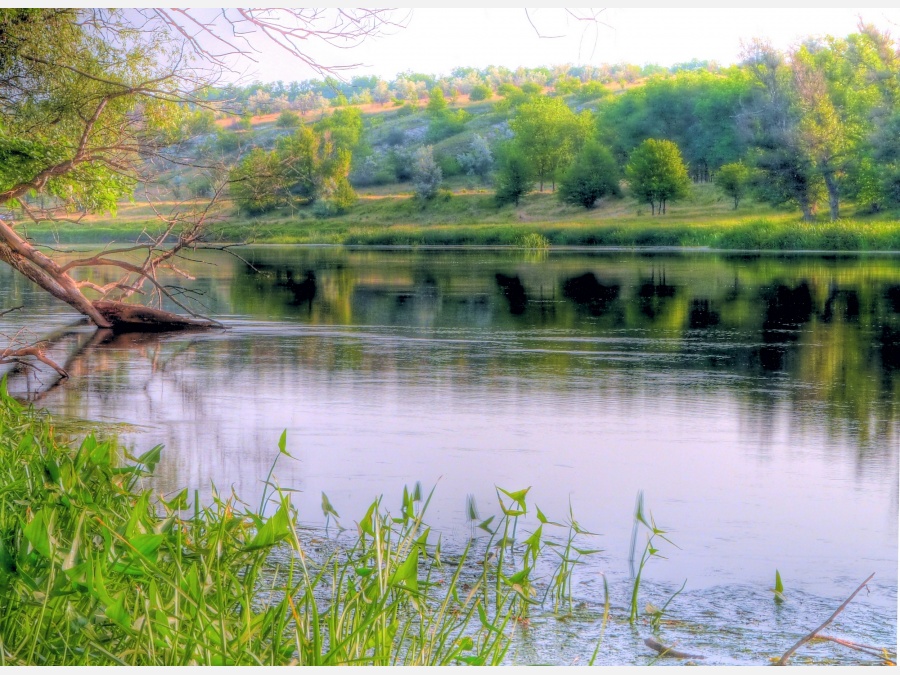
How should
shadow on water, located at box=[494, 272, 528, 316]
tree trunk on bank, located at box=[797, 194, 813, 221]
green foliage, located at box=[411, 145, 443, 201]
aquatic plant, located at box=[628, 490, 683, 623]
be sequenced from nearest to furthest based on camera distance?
1. aquatic plant, located at box=[628, 490, 683, 623]
2. shadow on water, located at box=[494, 272, 528, 316]
3. tree trunk on bank, located at box=[797, 194, 813, 221]
4. green foliage, located at box=[411, 145, 443, 201]

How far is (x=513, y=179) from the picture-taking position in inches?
3425

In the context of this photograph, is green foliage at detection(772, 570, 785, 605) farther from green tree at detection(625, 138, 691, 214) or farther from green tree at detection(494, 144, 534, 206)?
green tree at detection(494, 144, 534, 206)

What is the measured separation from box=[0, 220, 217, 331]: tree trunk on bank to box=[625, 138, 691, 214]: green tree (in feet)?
204

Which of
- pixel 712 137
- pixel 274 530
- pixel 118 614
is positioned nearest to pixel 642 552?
pixel 274 530

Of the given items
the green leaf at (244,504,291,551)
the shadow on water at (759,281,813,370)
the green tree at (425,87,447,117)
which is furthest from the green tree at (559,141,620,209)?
the green leaf at (244,504,291,551)

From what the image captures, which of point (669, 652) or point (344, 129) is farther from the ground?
point (344, 129)

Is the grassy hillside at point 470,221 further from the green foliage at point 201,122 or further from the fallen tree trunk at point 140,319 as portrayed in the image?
the green foliage at point 201,122

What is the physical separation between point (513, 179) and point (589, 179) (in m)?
6.73

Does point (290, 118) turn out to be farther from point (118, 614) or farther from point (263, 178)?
point (118, 614)

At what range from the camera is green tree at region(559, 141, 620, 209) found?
274ft

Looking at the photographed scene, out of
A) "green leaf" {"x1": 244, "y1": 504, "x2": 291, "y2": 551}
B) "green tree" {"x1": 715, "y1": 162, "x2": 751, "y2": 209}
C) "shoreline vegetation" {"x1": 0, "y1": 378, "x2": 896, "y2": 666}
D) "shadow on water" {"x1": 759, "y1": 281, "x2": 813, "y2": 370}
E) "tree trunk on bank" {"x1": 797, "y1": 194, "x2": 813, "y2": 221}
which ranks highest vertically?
"green tree" {"x1": 715, "y1": 162, "x2": 751, "y2": 209}

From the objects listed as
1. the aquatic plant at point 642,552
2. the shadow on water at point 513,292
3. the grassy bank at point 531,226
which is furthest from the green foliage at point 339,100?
the grassy bank at point 531,226

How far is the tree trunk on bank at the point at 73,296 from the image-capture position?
15336 millimetres

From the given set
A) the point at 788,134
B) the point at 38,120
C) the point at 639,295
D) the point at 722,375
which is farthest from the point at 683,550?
the point at 788,134
